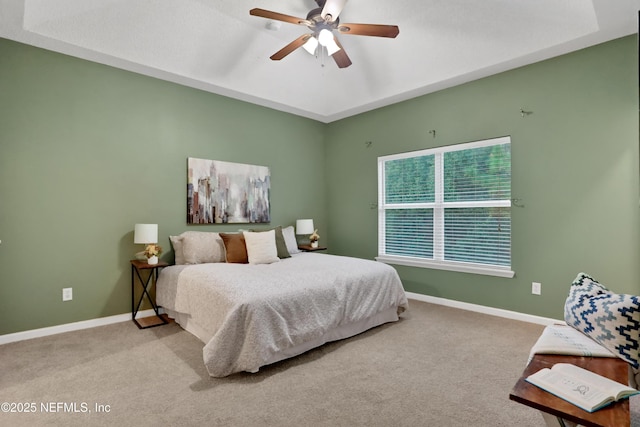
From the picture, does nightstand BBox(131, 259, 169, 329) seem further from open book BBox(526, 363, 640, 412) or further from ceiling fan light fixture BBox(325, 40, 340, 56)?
open book BBox(526, 363, 640, 412)

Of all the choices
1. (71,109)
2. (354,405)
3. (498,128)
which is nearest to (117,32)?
(71,109)

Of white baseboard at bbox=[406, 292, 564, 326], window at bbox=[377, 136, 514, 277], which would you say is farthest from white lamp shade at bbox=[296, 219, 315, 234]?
white baseboard at bbox=[406, 292, 564, 326]

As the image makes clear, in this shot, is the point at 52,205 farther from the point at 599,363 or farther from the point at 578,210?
the point at 578,210

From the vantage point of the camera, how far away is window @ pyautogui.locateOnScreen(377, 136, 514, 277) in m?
3.78

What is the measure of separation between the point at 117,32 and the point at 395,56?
9.82 ft

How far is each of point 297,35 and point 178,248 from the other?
9.02ft

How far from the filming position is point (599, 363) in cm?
162

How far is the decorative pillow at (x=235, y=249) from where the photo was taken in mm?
3711

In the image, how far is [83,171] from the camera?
3381 mm

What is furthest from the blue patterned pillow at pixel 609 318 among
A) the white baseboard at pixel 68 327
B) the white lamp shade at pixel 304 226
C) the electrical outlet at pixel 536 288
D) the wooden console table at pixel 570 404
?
the white baseboard at pixel 68 327

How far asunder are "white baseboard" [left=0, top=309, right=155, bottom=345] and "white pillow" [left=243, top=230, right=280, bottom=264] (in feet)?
4.45

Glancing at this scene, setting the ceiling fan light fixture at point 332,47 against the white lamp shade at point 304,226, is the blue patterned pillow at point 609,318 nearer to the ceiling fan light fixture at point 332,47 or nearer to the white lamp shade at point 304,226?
the ceiling fan light fixture at point 332,47

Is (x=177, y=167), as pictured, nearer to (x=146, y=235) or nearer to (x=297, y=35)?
(x=146, y=235)

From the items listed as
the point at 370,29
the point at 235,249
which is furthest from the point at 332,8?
the point at 235,249
